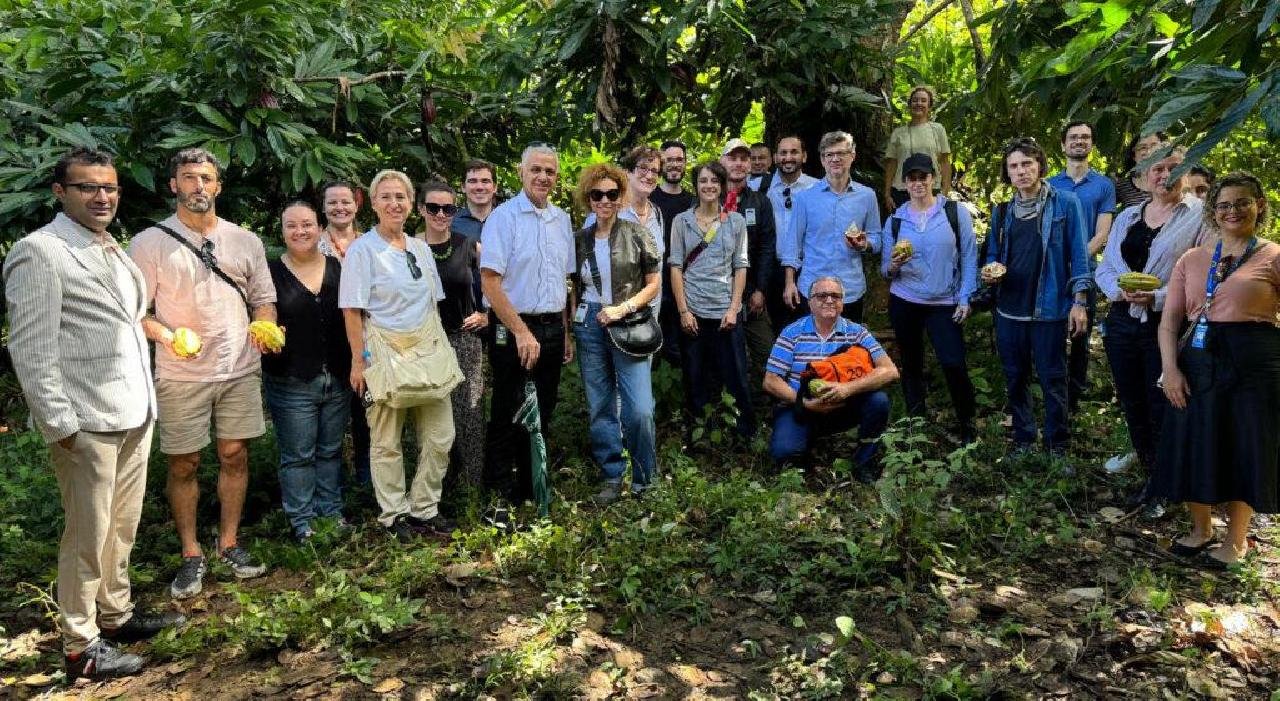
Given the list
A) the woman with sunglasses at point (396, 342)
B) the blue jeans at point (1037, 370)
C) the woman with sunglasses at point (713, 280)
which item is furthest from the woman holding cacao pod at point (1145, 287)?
the woman with sunglasses at point (396, 342)

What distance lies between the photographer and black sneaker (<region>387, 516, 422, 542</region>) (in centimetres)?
543

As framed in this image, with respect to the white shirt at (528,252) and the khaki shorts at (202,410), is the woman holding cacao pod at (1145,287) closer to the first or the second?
the white shirt at (528,252)

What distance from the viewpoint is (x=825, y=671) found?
13.3 ft

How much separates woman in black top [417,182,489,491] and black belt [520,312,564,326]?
1.03 feet

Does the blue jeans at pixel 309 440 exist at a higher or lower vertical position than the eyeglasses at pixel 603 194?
lower

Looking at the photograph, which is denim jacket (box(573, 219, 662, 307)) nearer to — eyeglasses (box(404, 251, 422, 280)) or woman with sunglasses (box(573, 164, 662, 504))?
woman with sunglasses (box(573, 164, 662, 504))

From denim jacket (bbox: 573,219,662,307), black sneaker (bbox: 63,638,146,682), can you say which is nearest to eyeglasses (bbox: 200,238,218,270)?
black sneaker (bbox: 63,638,146,682)

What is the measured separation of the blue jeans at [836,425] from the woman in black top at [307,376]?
2.68 meters

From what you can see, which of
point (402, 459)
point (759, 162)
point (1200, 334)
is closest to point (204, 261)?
point (402, 459)

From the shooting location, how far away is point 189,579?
494 cm

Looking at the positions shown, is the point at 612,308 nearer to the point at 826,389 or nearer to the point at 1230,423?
the point at 826,389

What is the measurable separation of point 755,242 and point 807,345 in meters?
1.03

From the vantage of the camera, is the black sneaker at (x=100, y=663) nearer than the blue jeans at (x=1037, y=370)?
Yes

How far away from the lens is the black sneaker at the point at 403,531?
214 inches
